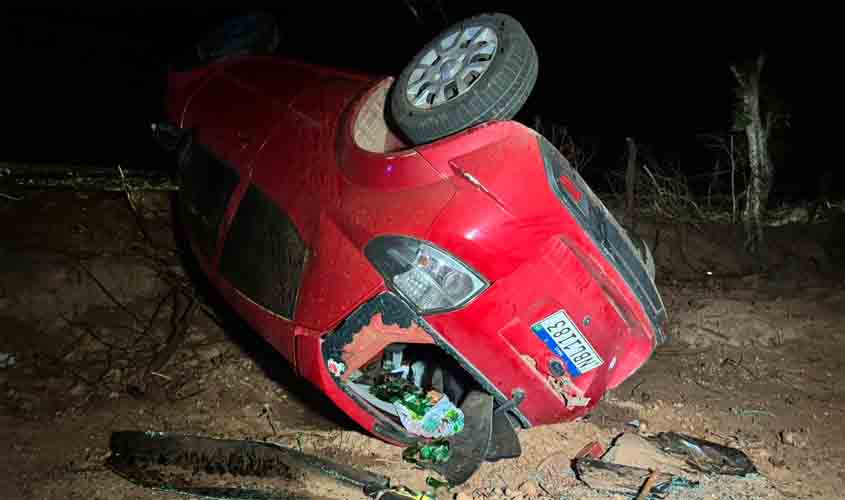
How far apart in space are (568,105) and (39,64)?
7256 mm

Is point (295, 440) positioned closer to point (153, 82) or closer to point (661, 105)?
point (153, 82)

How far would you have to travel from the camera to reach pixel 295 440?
3982 millimetres

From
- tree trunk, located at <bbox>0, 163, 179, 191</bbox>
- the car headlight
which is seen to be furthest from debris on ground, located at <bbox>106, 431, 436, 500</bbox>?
tree trunk, located at <bbox>0, 163, 179, 191</bbox>

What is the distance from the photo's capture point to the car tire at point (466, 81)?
3.30 meters

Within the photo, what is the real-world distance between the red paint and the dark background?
4912 millimetres

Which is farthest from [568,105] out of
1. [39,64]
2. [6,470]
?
[6,470]

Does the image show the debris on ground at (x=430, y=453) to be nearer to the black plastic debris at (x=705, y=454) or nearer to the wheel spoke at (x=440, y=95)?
the black plastic debris at (x=705, y=454)

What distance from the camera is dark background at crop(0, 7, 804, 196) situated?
8945 mm

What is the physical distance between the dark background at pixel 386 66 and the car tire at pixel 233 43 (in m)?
3.41

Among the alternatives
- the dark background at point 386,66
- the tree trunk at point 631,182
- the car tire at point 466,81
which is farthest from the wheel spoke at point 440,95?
the dark background at point 386,66

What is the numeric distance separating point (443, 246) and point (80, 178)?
428 cm

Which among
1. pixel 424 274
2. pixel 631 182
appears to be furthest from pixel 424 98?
pixel 631 182

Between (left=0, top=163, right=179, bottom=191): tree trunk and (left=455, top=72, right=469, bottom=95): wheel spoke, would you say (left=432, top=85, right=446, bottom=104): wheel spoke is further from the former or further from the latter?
(left=0, top=163, right=179, bottom=191): tree trunk

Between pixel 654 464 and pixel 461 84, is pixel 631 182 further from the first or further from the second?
pixel 461 84
